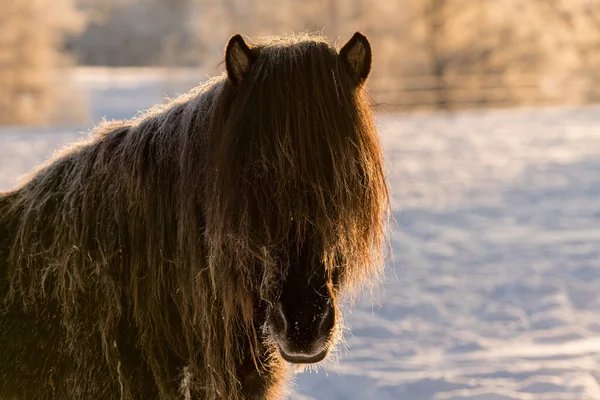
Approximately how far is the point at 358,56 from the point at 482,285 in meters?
4.39

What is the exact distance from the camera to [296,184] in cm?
182

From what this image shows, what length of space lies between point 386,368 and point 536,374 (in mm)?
842

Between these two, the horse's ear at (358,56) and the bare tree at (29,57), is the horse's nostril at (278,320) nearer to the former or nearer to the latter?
the horse's ear at (358,56)

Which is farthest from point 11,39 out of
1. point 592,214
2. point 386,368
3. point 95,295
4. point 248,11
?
point 95,295

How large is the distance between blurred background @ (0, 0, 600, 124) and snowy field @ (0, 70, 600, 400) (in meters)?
9.83

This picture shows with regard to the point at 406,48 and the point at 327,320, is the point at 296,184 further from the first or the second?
the point at 406,48

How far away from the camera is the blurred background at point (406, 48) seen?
23.6 metres

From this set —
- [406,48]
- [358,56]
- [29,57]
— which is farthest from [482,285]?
[406,48]

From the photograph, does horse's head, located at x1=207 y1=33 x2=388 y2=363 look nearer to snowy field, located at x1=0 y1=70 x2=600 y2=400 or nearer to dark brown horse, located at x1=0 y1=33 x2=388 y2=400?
dark brown horse, located at x1=0 y1=33 x2=388 y2=400

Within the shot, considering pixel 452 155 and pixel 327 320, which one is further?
pixel 452 155

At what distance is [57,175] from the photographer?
7.38 feet

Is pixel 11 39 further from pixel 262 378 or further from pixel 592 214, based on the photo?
pixel 262 378

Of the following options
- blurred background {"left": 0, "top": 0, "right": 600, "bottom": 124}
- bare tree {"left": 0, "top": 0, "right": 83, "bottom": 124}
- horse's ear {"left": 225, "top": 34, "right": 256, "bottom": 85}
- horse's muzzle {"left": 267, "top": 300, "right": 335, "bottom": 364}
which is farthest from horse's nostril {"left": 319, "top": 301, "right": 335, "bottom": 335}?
bare tree {"left": 0, "top": 0, "right": 83, "bottom": 124}

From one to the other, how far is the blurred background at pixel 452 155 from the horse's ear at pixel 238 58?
449 mm
